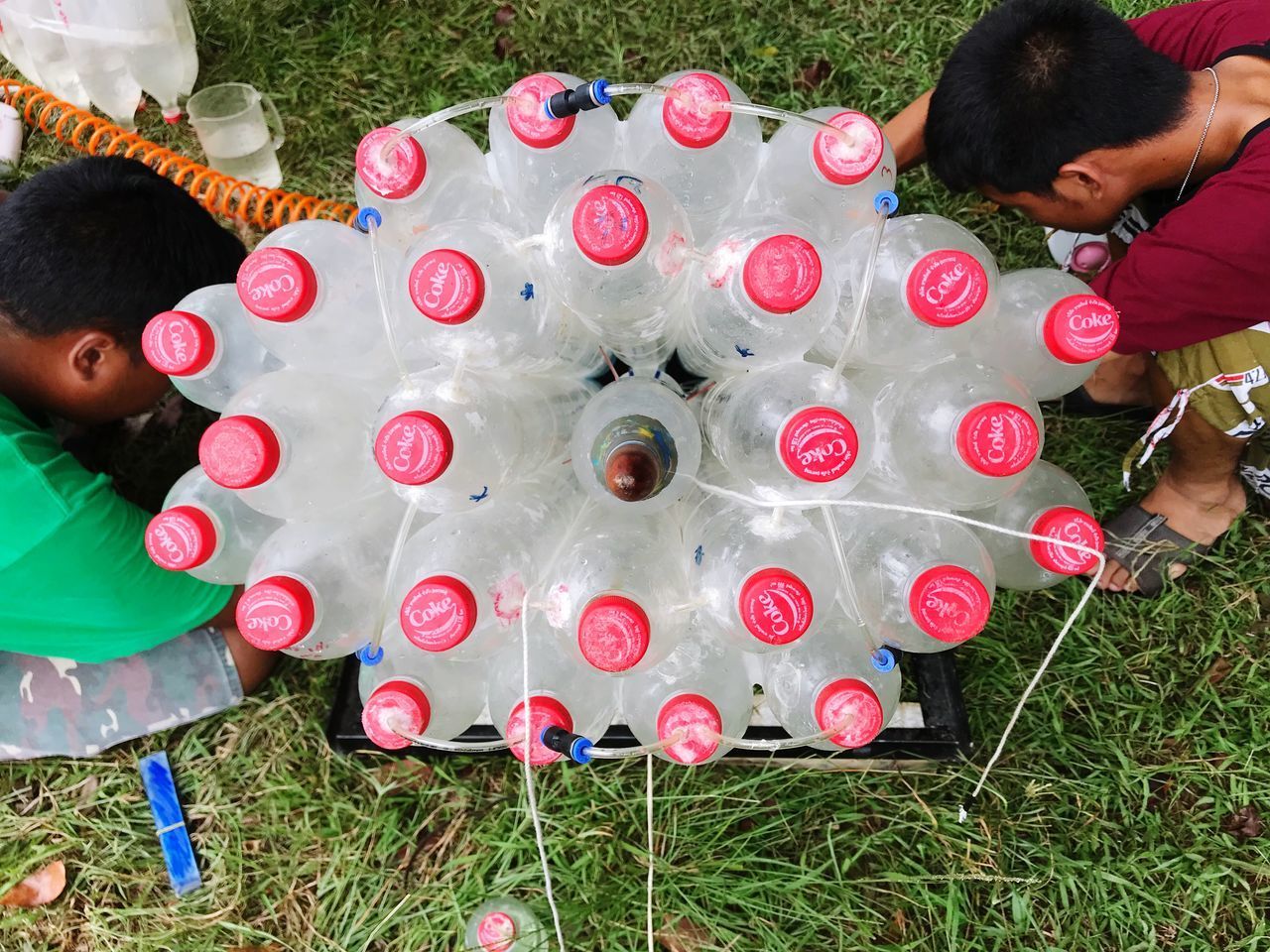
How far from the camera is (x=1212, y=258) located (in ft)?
5.98

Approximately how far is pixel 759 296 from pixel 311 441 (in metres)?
0.95

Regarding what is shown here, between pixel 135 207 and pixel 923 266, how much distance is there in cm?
189

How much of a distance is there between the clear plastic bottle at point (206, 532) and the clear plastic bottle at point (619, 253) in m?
0.84

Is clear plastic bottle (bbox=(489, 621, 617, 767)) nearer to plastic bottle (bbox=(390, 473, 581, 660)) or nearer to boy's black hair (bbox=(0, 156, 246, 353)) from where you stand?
plastic bottle (bbox=(390, 473, 581, 660))

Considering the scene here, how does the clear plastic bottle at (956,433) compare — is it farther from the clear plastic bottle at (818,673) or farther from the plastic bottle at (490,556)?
the plastic bottle at (490,556)

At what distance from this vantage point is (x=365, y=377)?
1.82 metres

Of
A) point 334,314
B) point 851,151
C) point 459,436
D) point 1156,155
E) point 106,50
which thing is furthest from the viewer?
point 106,50

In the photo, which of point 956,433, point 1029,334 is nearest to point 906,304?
point 956,433

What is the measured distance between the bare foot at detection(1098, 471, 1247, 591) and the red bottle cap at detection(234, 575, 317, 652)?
2.16 m

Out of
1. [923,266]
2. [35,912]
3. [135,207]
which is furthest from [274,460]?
[35,912]

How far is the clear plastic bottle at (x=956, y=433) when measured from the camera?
4.44 feet

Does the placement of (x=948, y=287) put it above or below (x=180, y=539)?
above

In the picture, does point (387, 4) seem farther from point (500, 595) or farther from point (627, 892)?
point (627, 892)

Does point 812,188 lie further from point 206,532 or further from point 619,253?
point 206,532
